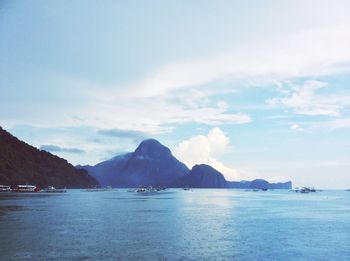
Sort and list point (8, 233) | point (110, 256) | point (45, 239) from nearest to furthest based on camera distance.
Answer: point (110, 256)
point (45, 239)
point (8, 233)

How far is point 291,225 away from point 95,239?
50127mm

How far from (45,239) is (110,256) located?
17.2 metres

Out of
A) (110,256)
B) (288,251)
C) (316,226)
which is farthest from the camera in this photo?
(316,226)

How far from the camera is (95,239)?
216 feet

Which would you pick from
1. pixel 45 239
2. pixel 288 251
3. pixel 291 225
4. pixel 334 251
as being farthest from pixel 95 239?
pixel 291 225

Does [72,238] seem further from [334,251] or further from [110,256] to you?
[334,251]

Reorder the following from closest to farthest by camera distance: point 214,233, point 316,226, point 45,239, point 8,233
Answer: point 45,239
point 8,233
point 214,233
point 316,226

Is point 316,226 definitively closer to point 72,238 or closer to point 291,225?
point 291,225

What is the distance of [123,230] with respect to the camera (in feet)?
258

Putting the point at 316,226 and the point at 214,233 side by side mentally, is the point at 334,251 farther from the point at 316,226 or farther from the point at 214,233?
the point at 316,226

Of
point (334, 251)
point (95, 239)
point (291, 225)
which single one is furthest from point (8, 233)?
point (291, 225)

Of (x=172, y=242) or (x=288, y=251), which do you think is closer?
(x=288, y=251)

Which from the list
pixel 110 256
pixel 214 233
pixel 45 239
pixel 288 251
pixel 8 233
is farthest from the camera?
pixel 214 233

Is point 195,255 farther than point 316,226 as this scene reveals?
No
